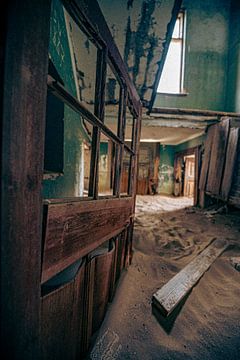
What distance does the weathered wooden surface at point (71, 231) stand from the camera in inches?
26.9

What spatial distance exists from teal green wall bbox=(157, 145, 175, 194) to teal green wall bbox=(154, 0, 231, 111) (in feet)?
11.7

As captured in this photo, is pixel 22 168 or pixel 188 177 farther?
pixel 188 177

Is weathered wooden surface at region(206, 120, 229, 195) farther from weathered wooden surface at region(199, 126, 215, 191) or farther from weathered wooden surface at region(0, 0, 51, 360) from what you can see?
weathered wooden surface at region(0, 0, 51, 360)

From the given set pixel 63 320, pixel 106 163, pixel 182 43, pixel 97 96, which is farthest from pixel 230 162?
pixel 106 163

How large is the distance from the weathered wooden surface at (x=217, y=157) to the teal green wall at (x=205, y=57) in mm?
2146

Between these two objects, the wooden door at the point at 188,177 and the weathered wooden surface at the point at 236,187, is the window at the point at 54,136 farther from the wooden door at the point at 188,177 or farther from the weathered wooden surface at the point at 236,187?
the wooden door at the point at 188,177

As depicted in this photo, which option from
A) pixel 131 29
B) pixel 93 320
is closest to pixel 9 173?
pixel 93 320

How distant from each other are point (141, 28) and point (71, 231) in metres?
→ 3.17

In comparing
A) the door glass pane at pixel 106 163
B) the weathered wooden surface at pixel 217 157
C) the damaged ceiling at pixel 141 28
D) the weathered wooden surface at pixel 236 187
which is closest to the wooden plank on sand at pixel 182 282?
the weathered wooden surface at pixel 236 187

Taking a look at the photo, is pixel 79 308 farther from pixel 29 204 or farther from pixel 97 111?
pixel 97 111

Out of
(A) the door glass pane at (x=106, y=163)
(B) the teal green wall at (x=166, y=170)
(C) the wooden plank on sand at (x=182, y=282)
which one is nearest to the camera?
(C) the wooden plank on sand at (x=182, y=282)

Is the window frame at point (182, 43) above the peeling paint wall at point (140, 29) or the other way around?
above

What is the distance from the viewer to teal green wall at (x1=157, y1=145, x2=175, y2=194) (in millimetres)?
10039

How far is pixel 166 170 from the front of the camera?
33.1 feet
